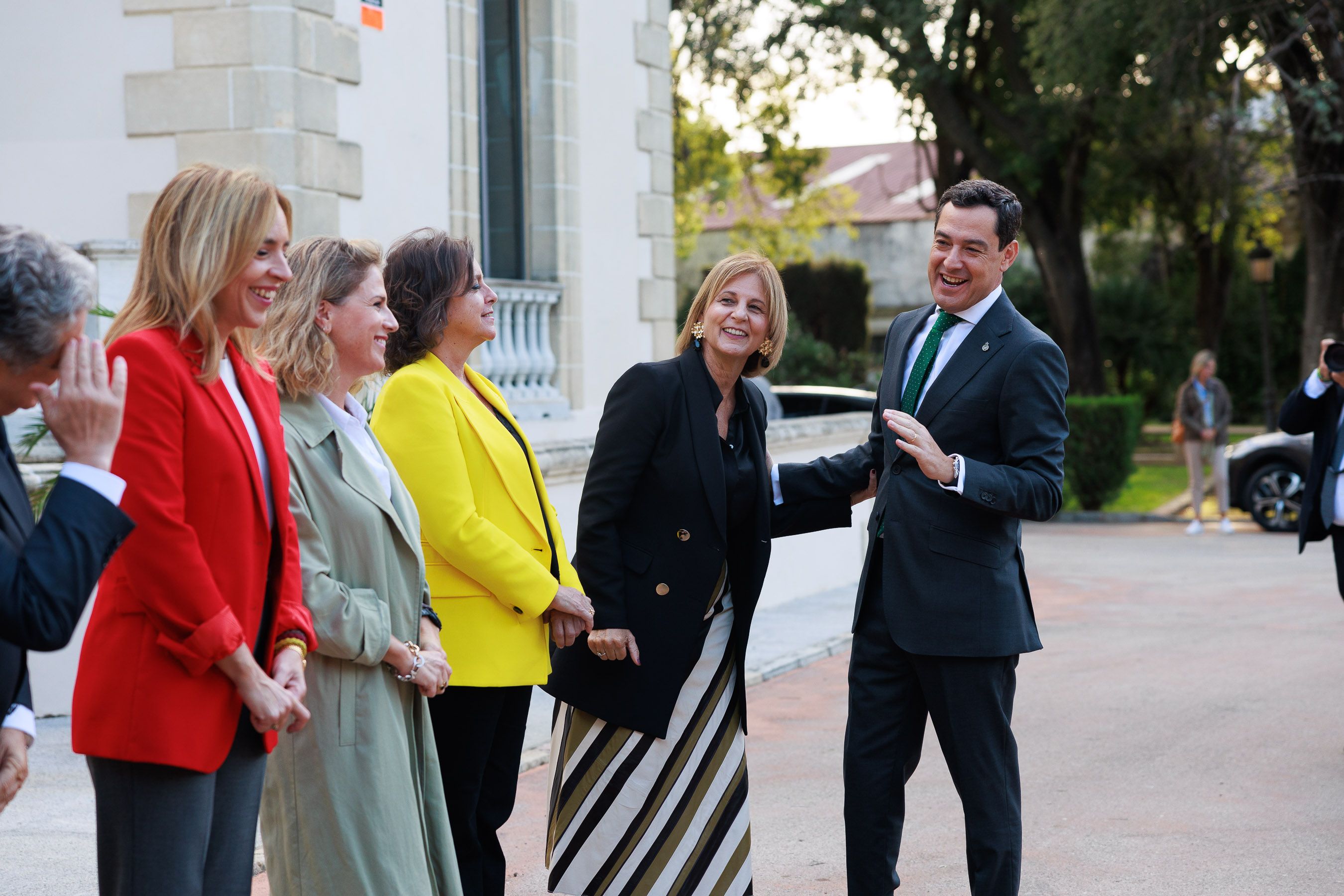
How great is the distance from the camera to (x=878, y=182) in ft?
159

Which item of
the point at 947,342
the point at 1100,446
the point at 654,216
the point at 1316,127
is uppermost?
the point at 1316,127

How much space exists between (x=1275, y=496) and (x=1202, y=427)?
4.29ft

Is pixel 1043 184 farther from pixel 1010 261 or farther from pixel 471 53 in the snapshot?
pixel 1010 261

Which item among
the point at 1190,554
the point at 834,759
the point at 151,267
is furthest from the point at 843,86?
the point at 151,267

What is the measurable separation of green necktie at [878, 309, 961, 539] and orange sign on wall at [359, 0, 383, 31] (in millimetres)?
5270

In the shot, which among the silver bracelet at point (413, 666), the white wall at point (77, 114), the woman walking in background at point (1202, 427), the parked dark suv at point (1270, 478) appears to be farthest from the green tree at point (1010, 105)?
the silver bracelet at point (413, 666)

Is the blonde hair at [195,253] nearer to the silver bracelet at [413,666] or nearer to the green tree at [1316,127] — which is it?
the silver bracelet at [413,666]

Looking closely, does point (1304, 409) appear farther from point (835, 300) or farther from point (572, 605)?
point (835, 300)

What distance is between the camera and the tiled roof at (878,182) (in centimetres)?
4350

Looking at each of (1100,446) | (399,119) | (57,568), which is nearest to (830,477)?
(57,568)

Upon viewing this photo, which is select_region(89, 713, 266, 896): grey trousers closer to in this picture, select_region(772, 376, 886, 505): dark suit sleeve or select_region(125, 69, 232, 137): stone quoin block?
select_region(772, 376, 886, 505): dark suit sleeve

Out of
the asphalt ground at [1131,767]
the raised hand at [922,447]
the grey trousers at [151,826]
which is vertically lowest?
the asphalt ground at [1131,767]

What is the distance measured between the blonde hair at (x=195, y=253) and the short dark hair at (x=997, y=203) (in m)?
1.96

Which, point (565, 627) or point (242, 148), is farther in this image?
point (242, 148)
